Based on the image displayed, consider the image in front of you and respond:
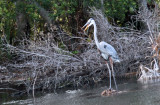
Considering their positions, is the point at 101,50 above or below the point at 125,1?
below

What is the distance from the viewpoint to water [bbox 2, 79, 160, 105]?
27.2 feet

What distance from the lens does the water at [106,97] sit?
8.29 meters

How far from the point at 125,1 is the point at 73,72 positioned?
4.02 m

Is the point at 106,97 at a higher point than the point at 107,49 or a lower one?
lower

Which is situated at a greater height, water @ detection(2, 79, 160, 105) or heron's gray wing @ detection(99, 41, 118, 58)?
heron's gray wing @ detection(99, 41, 118, 58)

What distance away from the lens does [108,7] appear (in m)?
14.4

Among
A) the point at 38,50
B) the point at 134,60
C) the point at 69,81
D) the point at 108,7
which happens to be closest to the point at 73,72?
the point at 69,81

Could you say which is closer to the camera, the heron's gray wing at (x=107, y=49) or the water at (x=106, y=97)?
the water at (x=106, y=97)

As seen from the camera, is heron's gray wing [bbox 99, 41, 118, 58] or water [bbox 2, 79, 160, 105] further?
heron's gray wing [bbox 99, 41, 118, 58]

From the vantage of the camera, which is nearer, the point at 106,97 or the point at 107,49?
the point at 106,97

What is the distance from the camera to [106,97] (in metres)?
9.31

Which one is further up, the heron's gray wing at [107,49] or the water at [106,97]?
the heron's gray wing at [107,49]

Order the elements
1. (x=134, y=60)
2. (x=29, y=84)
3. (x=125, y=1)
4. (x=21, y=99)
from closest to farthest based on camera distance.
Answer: (x=21, y=99) < (x=29, y=84) < (x=134, y=60) < (x=125, y=1)

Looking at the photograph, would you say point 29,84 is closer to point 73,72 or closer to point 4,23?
point 73,72
